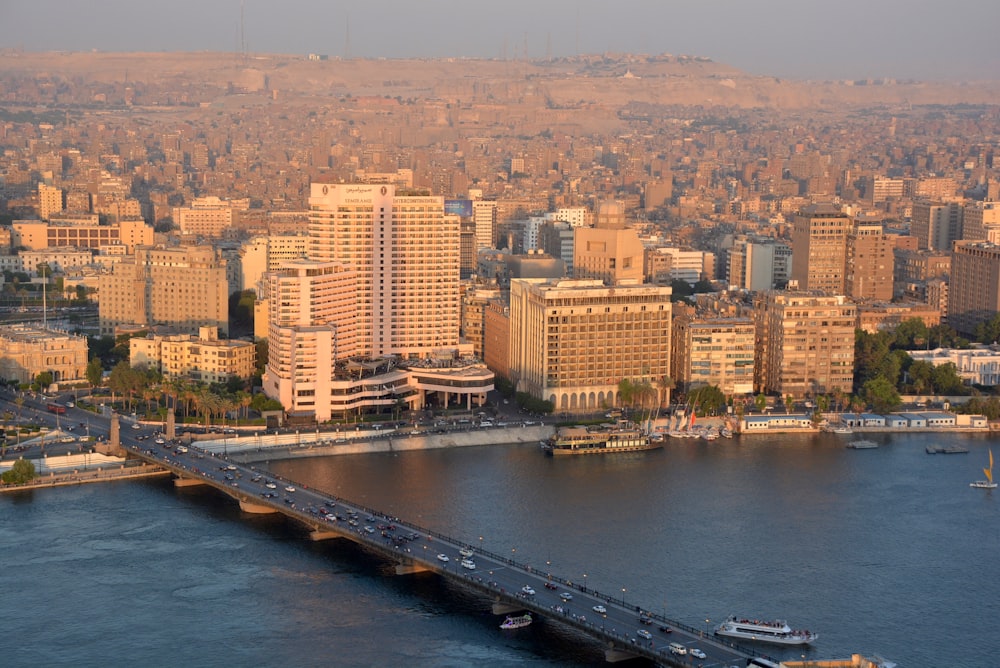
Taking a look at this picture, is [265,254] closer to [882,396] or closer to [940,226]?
[882,396]

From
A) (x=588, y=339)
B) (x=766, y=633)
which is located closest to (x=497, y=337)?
(x=588, y=339)

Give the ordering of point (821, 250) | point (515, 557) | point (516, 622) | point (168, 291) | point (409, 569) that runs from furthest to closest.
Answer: point (821, 250), point (168, 291), point (515, 557), point (409, 569), point (516, 622)

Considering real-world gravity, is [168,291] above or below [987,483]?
above

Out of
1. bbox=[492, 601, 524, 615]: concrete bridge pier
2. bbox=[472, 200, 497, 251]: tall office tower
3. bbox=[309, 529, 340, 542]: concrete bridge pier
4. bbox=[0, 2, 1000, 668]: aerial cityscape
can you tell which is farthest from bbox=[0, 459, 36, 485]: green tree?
bbox=[472, 200, 497, 251]: tall office tower

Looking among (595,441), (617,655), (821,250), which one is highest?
(821,250)

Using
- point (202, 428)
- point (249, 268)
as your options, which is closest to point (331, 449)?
point (202, 428)
